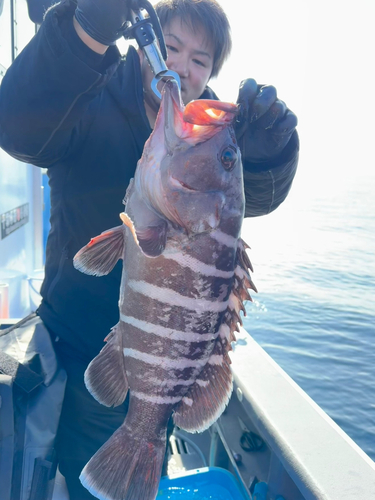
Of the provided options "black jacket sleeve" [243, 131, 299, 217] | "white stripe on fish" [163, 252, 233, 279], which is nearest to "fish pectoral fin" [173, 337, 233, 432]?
"white stripe on fish" [163, 252, 233, 279]

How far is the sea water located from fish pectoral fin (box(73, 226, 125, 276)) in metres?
4.98

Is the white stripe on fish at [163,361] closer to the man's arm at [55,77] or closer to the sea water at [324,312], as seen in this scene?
the man's arm at [55,77]

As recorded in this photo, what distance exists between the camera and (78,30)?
154cm

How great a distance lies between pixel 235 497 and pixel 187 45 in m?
2.60

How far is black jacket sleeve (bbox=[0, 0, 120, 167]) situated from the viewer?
1.53m

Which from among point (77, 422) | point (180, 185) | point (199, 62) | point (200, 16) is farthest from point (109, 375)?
point (200, 16)

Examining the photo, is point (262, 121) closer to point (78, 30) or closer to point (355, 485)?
point (78, 30)

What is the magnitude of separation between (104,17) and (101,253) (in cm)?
82

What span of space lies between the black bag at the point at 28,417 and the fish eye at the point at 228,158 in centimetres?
129

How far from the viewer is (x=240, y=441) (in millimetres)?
2893

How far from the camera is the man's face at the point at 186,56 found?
2229mm

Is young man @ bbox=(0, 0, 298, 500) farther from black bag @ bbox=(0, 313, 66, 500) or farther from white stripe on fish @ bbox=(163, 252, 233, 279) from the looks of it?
white stripe on fish @ bbox=(163, 252, 233, 279)

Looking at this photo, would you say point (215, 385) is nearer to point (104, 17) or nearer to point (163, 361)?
point (163, 361)

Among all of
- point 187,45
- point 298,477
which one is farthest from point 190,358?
point 187,45
